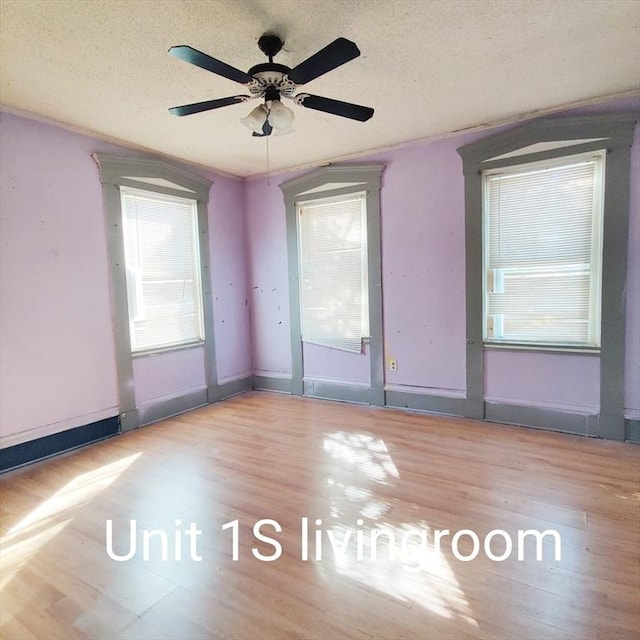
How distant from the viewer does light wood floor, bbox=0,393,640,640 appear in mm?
1605

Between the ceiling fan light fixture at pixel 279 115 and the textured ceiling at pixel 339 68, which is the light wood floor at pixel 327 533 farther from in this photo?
the textured ceiling at pixel 339 68

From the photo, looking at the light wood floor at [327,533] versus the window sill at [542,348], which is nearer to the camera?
the light wood floor at [327,533]

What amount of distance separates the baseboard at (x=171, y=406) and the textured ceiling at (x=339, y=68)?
2.54 m

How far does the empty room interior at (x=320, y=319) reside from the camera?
1844mm

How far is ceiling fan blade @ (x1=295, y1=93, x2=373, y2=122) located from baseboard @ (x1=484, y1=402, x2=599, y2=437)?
2796mm

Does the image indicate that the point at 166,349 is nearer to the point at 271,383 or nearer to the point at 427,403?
the point at 271,383

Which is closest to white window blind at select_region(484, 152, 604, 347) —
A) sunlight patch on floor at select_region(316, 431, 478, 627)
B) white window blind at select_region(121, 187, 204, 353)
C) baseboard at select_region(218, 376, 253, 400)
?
sunlight patch on floor at select_region(316, 431, 478, 627)

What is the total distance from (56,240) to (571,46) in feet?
12.7

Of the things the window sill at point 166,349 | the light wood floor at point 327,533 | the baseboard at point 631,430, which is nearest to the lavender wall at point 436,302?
the baseboard at point 631,430

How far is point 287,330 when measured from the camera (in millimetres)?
4961

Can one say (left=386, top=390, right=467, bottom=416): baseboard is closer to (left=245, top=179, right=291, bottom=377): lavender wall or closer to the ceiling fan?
(left=245, top=179, right=291, bottom=377): lavender wall

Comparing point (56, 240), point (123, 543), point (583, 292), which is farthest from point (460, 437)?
point (56, 240)

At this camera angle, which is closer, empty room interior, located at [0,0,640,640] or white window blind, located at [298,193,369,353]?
empty room interior, located at [0,0,640,640]

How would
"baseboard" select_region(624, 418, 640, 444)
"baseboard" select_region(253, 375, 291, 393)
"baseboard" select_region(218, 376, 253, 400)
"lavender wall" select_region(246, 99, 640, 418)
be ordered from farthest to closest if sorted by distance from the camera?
1. "baseboard" select_region(253, 375, 291, 393)
2. "baseboard" select_region(218, 376, 253, 400)
3. "lavender wall" select_region(246, 99, 640, 418)
4. "baseboard" select_region(624, 418, 640, 444)
